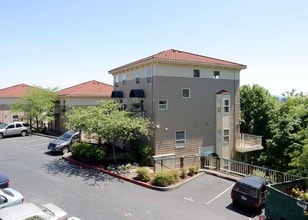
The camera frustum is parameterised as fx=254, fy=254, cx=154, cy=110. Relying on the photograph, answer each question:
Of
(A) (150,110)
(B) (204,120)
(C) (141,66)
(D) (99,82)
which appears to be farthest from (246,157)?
(D) (99,82)

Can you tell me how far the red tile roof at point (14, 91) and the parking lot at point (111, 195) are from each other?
23997 millimetres

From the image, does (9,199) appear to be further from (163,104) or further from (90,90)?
(90,90)

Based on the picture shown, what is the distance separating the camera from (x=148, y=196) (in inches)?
527

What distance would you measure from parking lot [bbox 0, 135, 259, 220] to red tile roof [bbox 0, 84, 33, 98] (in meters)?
24.0

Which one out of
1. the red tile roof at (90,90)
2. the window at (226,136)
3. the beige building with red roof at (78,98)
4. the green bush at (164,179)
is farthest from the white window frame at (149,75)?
the red tile roof at (90,90)

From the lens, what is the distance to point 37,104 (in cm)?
3281

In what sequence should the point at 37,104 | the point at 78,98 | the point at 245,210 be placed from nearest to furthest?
the point at 245,210
the point at 37,104
the point at 78,98

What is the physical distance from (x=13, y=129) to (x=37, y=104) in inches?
166

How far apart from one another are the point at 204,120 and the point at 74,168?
40.3 feet

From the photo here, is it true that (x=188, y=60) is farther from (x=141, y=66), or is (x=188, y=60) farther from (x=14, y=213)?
(x=14, y=213)

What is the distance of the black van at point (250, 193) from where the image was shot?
38.4ft

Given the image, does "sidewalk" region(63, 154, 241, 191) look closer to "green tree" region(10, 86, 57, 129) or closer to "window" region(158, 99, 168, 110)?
"window" region(158, 99, 168, 110)

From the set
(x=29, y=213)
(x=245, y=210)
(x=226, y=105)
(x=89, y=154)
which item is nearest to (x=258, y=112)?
(x=226, y=105)

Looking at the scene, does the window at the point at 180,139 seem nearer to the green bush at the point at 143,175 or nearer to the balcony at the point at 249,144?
the balcony at the point at 249,144
